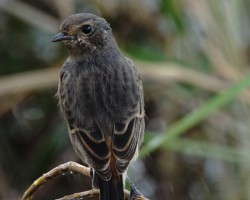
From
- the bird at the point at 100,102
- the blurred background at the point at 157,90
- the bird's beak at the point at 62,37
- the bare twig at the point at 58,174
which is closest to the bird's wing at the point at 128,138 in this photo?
the bird at the point at 100,102

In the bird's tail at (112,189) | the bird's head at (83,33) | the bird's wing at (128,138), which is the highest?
the bird's head at (83,33)

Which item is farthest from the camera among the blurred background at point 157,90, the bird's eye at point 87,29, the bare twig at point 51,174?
the blurred background at point 157,90

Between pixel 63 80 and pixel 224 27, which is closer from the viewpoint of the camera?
pixel 63 80

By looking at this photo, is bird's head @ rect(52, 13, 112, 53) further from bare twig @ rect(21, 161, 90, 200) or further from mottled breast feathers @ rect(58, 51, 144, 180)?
bare twig @ rect(21, 161, 90, 200)


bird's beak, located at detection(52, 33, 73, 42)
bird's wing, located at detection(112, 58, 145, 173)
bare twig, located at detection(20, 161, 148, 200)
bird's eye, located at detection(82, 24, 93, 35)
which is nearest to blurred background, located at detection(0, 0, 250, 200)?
bird's wing, located at detection(112, 58, 145, 173)

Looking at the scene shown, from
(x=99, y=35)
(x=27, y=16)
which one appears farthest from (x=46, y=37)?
(x=99, y=35)

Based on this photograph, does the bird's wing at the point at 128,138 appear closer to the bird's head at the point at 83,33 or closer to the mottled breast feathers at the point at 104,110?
the mottled breast feathers at the point at 104,110

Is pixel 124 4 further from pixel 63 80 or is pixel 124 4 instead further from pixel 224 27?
pixel 63 80
